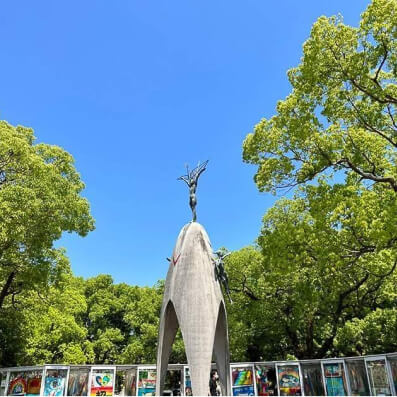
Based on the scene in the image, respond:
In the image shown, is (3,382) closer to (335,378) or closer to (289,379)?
(289,379)

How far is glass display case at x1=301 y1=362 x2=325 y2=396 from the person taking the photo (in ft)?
44.2

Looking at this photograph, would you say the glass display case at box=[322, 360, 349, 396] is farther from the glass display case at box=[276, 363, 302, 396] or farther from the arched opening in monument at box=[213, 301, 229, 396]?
the arched opening in monument at box=[213, 301, 229, 396]

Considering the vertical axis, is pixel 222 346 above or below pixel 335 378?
above

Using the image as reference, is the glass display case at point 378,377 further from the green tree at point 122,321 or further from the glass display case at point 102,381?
the green tree at point 122,321

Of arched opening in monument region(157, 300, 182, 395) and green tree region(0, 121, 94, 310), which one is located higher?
green tree region(0, 121, 94, 310)

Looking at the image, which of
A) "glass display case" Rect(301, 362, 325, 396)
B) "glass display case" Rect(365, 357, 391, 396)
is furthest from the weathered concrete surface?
"glass display case" Rect(365, 357, 391, 396)

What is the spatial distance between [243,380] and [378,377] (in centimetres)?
533

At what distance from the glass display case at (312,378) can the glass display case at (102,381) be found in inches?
303

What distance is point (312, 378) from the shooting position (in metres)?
13.6

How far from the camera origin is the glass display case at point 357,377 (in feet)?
39.2

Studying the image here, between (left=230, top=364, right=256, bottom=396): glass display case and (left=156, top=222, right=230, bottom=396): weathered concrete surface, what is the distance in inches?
169

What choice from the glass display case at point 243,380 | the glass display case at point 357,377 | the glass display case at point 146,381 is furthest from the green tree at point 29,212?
the glass display case at point 357,377

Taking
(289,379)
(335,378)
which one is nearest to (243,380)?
(289,379)

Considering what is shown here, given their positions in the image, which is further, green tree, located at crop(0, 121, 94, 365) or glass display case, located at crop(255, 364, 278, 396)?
glass display case, located at crop(255, 364, 278, 396)
